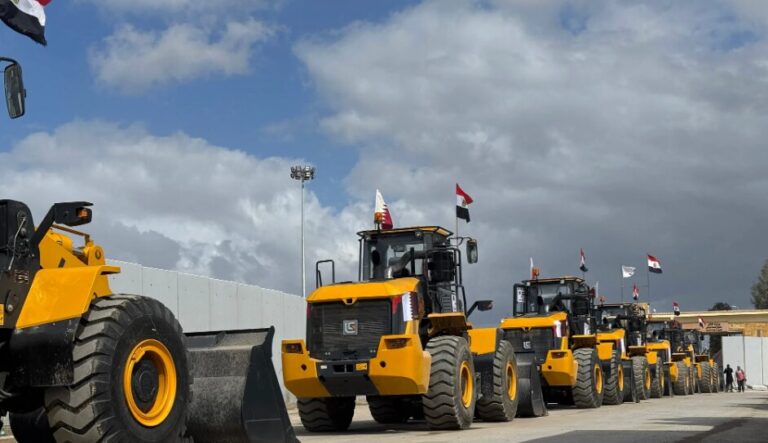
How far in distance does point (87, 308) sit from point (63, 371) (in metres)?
0.49

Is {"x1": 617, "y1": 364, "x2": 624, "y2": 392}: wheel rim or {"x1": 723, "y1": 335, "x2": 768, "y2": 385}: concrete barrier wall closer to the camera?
{"x1": 617, "y1": 364, "x2": 624, "y2": 392}: wheel rim

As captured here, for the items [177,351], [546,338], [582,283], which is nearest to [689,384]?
[582,283]

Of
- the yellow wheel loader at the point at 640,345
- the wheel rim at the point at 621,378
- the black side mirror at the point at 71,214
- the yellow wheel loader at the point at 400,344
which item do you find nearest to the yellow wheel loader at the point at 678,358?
the yellow wheel loader at the point at 640,345

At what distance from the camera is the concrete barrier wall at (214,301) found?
1870cm

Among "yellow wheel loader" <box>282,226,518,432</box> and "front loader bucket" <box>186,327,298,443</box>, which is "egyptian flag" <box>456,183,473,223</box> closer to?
"yellow wheel loader" <box>282,226,518,432</box>

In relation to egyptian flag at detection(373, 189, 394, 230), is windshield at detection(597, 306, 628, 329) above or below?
below

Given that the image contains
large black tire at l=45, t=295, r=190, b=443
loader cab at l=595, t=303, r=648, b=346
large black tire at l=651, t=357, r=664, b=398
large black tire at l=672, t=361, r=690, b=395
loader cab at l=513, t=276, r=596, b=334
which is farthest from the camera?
large black tire at l=672, t=361, r=690, b=395

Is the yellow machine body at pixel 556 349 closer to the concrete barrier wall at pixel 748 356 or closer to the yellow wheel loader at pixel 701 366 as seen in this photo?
the yellow wheel loader at pixel 701 366

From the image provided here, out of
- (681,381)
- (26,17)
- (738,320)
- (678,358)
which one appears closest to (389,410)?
(26,17)

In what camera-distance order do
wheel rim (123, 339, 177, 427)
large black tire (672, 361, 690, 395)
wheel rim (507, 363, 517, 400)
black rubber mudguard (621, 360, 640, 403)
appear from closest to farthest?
1. wheel rim (123, 339, 177, 427)
2. wheel rim (507, 363, 517, 400)
3. black rubber mudguard (621, 360, 640, 403)
4. large black tire (672, 361, 690, 395)

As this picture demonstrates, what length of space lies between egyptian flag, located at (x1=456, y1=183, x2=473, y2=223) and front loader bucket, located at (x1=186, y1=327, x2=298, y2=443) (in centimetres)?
1001

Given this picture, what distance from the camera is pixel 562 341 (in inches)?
883

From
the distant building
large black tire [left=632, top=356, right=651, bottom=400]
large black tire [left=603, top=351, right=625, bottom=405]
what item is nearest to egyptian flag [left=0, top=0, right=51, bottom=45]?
large black tire [left=603, top=351, right=625, bottom=405]

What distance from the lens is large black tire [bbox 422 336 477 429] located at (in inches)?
560
